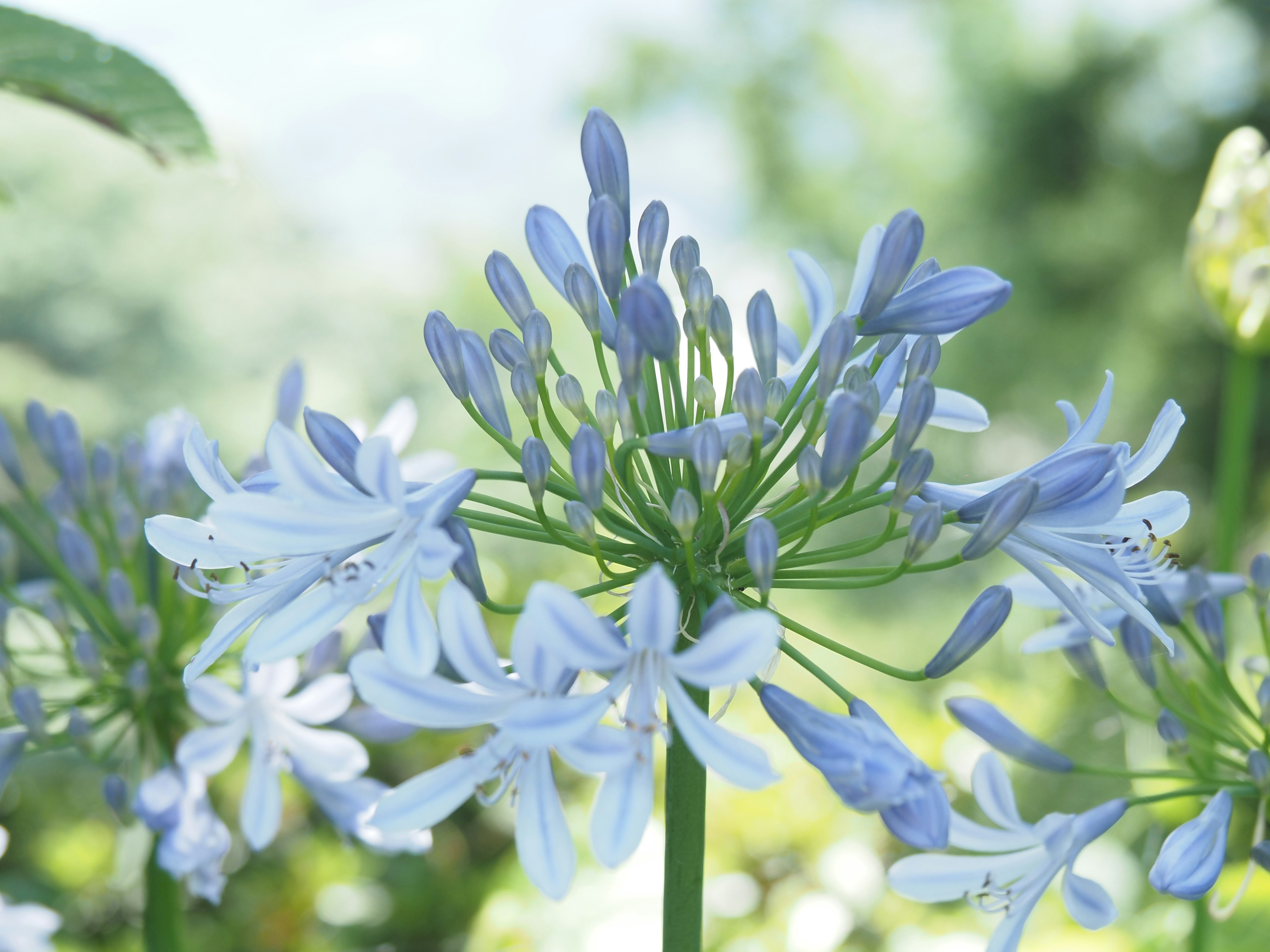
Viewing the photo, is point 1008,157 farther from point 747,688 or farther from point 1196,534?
point 747,688

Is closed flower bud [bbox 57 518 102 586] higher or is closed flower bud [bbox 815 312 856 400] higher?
closed flower bud [bbox 815 312 856 400]

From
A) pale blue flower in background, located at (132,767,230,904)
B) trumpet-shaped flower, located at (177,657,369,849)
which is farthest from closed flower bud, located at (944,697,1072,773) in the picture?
pale blue flower in background, located at (132,767,230,904)

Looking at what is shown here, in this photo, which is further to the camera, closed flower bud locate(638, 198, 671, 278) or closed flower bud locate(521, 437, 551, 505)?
closed flower bud locate(638, 198, 671, 278)

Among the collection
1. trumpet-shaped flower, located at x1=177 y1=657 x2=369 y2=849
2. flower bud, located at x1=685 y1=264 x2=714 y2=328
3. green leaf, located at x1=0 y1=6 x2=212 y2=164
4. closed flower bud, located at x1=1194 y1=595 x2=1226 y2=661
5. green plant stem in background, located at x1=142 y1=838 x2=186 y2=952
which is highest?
green leaf, located at x1=0 y1=6 x2=212 y2=164

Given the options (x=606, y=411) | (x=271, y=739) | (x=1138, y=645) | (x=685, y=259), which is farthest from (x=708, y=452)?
(x=271, y=739)

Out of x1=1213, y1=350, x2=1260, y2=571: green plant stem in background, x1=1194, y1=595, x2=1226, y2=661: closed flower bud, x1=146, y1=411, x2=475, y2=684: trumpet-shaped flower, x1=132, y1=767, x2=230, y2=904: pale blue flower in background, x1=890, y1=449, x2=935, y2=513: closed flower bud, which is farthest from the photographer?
x1=1213, y1=350, x2=1260, y2=571: green plant stem in background

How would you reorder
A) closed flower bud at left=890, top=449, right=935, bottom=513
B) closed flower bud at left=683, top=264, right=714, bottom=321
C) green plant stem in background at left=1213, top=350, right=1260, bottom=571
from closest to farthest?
closed flower bud at left=890, top=449, right=935, bottom=513, closed flower bud at left=683, top=264, right=714, bottom=321, green plant stem in background at left=1213, top=350, right=1260, bottom=571

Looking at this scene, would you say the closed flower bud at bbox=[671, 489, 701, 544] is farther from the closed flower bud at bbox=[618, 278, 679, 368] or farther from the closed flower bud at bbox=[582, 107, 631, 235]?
the closed flower bud at bbox=[582, 107, 631, 235]
